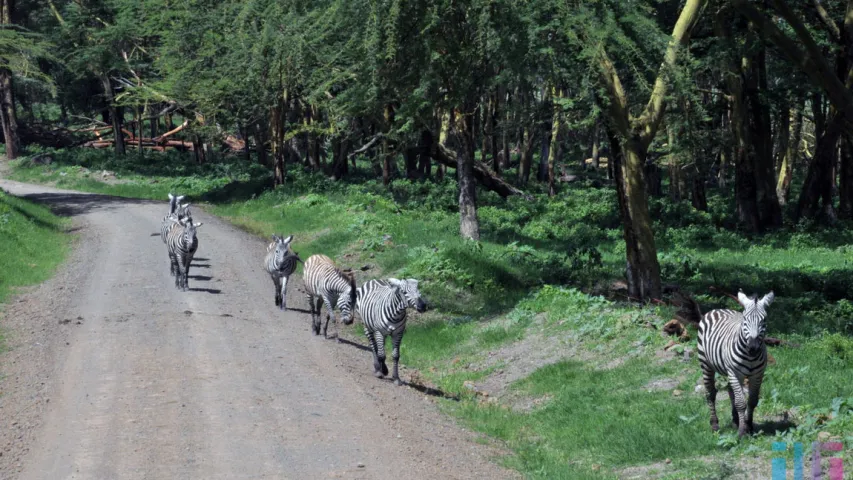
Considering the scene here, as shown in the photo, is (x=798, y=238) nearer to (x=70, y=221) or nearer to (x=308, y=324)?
(x=308, y=324)

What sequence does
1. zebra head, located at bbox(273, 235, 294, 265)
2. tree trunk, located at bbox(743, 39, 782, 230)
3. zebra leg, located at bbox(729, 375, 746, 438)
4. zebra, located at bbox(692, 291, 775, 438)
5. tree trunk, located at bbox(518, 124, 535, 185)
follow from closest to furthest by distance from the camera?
1. zebra, located at bbox(692, 291, 775, 438)
2. zebra leg, located at bbox(729, 375, 746, 438)
3. zebra head, located at bbox(273, 235, 294, 265)
4. tree trunk, located at bbox(743, 39, 782, 230)
5. tree trunk, located at bbox(518, 124, 535, 185)

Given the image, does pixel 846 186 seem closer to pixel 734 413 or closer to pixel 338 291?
pixel 338 291

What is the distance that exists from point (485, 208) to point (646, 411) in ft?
84.6

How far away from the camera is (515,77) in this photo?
2339cm

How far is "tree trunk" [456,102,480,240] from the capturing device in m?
26.0

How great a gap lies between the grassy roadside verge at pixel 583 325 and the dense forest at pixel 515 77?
2.54 metres

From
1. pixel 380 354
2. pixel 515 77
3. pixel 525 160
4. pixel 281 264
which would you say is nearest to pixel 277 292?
pixel 281 264

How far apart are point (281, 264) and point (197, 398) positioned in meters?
7.93

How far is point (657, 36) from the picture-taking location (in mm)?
18969

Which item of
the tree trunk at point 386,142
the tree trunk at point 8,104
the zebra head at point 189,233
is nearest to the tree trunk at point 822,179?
the tree trunk at point 386,142

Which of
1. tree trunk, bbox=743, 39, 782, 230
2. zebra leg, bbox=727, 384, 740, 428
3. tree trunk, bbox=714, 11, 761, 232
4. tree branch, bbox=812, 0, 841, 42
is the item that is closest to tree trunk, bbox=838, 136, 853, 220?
tree trunk, bbox=743, 39, 782, 230

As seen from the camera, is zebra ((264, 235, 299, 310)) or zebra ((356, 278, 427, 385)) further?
zebra ((264, 235, 299, 310))

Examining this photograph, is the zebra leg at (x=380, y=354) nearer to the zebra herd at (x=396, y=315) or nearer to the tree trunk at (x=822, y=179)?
the zebra herd at (x=396, y=315)

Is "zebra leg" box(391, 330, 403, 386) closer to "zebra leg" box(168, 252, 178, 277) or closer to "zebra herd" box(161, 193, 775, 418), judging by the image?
"zebra herd" box(161, 193, 775, 418)
